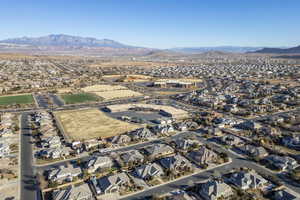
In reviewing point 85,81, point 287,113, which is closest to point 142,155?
point 287,113

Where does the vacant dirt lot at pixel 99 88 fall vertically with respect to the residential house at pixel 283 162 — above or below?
above

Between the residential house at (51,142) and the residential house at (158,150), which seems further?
the residential house at (51,142)

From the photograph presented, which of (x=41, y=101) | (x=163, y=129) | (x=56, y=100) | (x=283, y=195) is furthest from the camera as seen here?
(x=56, y=100)

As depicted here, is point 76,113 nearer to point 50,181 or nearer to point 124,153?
point 124,153

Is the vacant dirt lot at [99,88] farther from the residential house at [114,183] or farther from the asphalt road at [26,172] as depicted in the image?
the residential house at [114,183]

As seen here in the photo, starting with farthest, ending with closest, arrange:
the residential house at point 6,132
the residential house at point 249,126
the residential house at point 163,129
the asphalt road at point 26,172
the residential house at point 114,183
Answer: the residential house at point 249,126, the residential house at point 163,129, the residential house at point 6,132, the residential house at point 114,183, the asphalt road at point 26,172

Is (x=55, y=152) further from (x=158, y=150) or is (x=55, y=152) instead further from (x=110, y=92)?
(x=110, y=92)

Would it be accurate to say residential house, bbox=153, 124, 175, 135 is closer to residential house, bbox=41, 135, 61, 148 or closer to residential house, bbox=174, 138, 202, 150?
residential house, bbox=174, 138, 202, 150

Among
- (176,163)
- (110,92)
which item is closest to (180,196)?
(176,163)

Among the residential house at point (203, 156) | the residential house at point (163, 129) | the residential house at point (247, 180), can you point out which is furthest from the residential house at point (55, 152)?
the residential house at point (247, 180)
